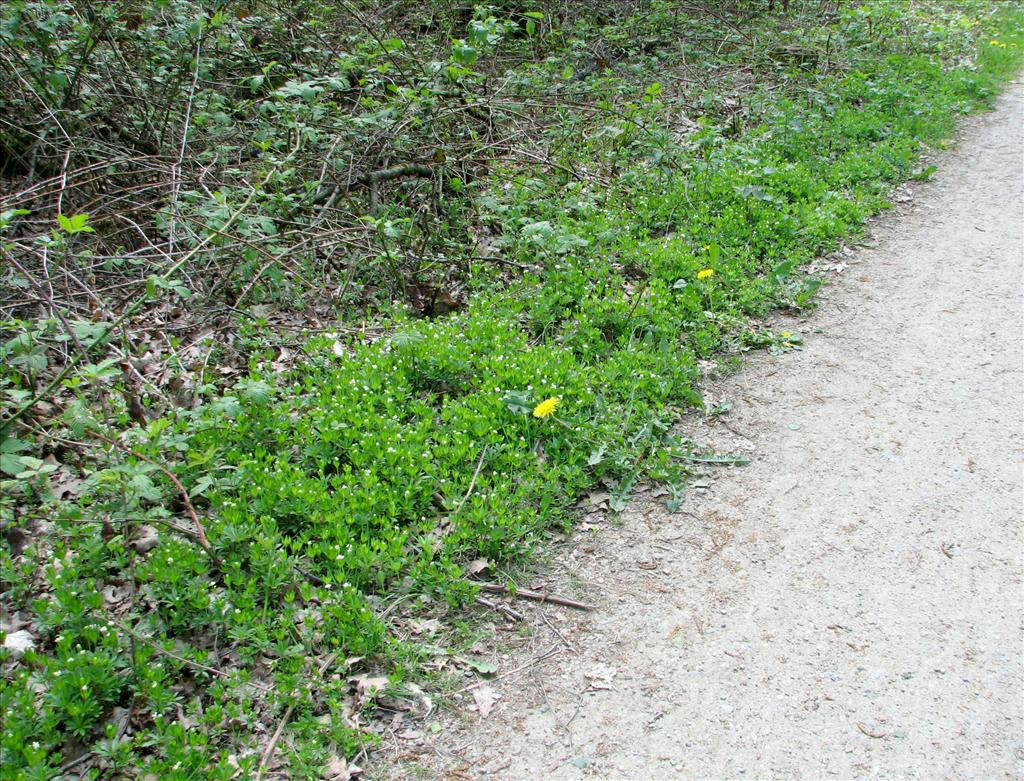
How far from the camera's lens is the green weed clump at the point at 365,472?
9.71ft

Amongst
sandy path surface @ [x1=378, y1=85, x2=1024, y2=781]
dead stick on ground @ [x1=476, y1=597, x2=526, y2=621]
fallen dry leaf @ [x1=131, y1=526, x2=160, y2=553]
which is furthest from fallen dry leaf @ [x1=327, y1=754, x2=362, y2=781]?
fallen dry leaf @ [x1=131, y1=526, x2=160, y2=553]

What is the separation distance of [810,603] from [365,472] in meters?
2.17

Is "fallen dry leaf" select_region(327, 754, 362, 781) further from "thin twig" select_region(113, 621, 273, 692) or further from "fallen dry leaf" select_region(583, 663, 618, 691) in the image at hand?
"fallen dry leaf" select_region(583, 663, 618, 691)

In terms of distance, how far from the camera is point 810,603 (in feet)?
11.5

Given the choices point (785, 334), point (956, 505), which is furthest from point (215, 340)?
point (956, 505)

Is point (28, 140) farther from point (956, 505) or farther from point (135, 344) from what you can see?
point (956, 505)

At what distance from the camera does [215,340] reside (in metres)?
5.09

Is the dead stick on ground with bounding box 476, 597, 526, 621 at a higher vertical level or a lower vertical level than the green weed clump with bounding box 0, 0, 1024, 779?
lower

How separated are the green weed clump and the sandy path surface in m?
0.38

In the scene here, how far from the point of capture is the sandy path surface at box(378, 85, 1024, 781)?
2.92 meters

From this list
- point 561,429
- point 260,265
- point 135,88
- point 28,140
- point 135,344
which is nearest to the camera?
point 561,429

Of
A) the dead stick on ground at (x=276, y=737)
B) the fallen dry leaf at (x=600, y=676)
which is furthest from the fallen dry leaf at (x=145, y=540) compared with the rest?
the fallen dry leaf at (x=600, y=676)

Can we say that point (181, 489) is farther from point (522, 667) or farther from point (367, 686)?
point (522, 667)

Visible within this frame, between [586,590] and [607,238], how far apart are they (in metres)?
3.57
